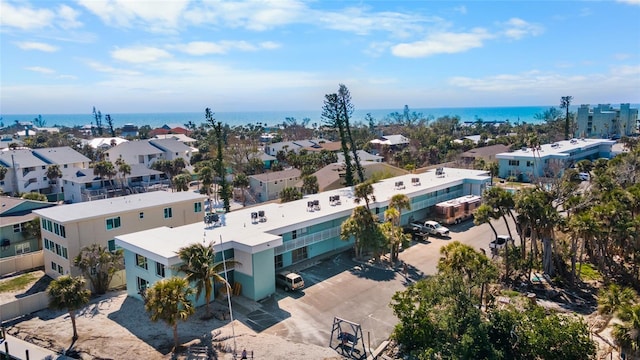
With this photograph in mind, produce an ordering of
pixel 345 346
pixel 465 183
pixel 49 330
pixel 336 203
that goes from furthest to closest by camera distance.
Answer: pixel 465 183
pixel 336 203
pixel 49 330
pixel 345 346

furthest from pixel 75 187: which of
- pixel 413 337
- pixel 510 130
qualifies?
pixel 510 130

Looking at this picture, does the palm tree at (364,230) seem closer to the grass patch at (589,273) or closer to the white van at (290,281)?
the white van at (290,281)

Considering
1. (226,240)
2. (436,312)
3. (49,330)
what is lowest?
(49,330)

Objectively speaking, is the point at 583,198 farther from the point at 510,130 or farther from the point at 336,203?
the point at 510,130

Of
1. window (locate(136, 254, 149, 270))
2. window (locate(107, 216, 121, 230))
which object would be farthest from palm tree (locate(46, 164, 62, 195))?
window (locate(136, 254, 149, 270))

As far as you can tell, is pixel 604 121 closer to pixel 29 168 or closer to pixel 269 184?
pixel 269 184

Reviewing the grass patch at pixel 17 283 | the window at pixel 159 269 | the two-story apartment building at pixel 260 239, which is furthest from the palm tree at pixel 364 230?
the grass patch at pixel 17 283

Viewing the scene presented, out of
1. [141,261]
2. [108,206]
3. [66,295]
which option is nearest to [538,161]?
[108,206]

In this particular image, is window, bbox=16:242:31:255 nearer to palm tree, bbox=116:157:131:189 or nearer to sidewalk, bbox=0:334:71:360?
sidewalk, bbox=0:334:71:360
